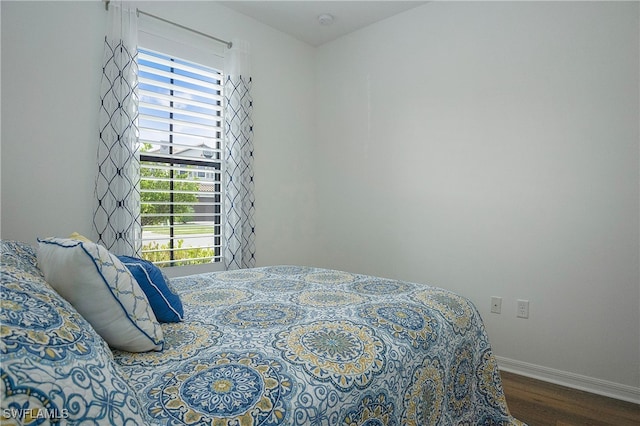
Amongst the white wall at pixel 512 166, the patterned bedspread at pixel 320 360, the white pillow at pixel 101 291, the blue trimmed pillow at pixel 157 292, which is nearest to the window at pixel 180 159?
the patterned bedspread at pixel 320 360

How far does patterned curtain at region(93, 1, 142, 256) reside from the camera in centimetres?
237

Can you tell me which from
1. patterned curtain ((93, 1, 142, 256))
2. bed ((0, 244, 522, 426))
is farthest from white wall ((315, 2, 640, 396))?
patterned curtain ((93, 1, 142, 256))

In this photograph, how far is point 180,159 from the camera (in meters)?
2.84

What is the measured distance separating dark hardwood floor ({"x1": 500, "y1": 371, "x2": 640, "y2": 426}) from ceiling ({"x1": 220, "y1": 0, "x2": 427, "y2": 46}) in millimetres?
2916

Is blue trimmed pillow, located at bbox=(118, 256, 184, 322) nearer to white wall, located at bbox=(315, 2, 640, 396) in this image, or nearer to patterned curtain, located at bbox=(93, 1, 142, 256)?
patterned curtain, located at bbox=(93, 1, 142, 256)

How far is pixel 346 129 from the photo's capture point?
3.58 meters

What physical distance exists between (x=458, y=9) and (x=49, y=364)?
10.6ft

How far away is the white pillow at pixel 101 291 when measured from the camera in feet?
3.15

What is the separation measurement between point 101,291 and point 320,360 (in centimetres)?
61

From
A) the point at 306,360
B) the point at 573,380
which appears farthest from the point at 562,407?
the point at 306,360

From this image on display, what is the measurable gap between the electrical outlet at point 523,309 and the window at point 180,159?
226 cm

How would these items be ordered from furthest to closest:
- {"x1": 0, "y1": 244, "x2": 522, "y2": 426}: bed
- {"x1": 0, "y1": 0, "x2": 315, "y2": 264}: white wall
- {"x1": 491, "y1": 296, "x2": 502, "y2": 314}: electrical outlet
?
{"x1": 491, "y1": 296, "x2": 502, "y2": 314}: electrical outlet → {"x1": 0, "y1": 0, "x2": 315, "y2": 264}: white wall → {"x1": 0, "y1": 244, "x2": 522, "y2": 426}: bed

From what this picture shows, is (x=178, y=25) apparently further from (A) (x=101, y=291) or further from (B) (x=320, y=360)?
(B) (x=320, y=360)

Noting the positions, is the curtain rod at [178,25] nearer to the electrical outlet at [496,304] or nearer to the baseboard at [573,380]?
the electrical outlet at [496,304]
